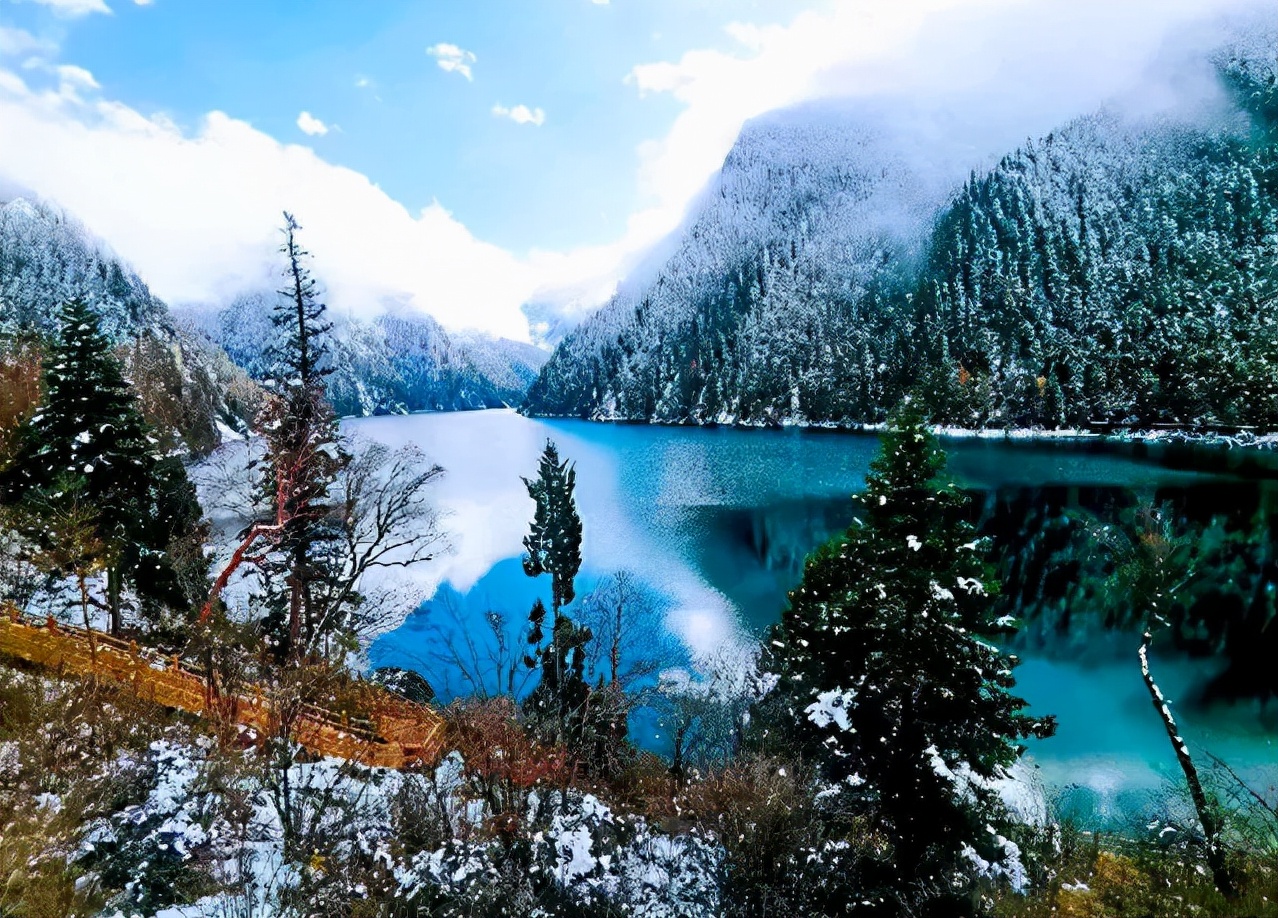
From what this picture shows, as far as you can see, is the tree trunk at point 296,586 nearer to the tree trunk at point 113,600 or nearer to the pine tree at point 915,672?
the tree trunk at point 113,600

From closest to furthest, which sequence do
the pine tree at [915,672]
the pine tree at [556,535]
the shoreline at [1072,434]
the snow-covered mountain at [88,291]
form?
the pine tree at [915,672] < the pine tree at [556,535] < the snow-covered mountain at [88,291] < the shoreline at [1072,434]

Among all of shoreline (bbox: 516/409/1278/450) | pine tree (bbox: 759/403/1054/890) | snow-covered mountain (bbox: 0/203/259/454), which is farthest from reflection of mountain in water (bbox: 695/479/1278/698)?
snow-covered mountain (bbox: 0/203/259/454)

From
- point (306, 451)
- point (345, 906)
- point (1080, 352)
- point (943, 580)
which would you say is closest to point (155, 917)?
point (345, 906)

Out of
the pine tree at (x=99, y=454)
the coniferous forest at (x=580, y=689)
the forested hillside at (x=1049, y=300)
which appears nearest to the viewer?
the coniferous forest at (x=580, y=689)

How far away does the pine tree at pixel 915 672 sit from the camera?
45.9 feet

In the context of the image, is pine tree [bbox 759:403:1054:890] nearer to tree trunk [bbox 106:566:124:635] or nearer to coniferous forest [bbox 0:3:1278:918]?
coniferous forest [bbox 0:3:1278:918]

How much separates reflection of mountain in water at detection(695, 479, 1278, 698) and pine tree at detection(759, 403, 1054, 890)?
1049cm

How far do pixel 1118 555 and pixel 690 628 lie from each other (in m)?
18.4

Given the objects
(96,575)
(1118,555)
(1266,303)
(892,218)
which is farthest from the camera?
(892,218)

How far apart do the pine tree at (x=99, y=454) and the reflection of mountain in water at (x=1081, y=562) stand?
25.8m

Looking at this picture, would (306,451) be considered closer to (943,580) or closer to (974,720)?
(943,580)

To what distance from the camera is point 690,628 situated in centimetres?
3238

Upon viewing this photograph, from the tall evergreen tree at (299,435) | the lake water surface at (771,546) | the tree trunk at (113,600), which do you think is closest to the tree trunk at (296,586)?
the tall evergreen tree at (299,435)

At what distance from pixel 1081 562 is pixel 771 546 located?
19.2 meters
